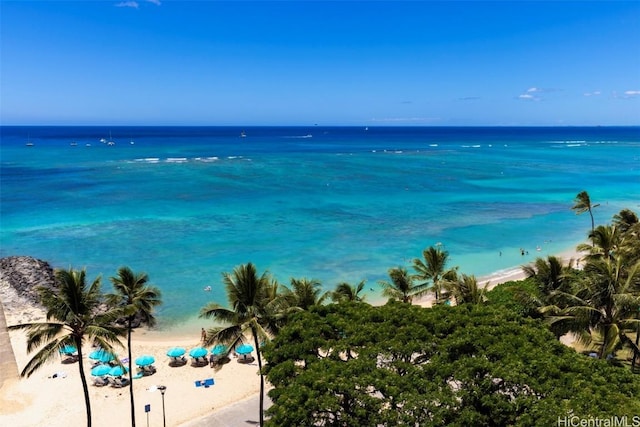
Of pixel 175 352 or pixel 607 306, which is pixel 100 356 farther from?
pixel 607 306

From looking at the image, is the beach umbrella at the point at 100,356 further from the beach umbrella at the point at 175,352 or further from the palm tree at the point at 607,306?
the palm tree at the point at 607,306

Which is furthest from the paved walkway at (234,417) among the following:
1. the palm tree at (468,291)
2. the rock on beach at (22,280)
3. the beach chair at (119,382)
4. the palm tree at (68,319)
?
the rock on beach at (22,280)

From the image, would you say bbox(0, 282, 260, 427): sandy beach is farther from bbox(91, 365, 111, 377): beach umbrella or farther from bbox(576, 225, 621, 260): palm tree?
bbox(576, 225, 621, 260): palm tree

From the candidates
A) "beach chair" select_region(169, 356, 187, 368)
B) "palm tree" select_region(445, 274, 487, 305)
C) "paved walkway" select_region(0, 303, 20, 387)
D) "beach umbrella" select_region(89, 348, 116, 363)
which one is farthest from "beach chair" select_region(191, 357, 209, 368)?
"palm tree" select_region(445, 274, 487, 305)

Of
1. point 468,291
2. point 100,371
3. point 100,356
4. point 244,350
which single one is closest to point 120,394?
point 100,371

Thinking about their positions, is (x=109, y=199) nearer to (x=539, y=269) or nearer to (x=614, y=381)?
(x=539, y=269)
